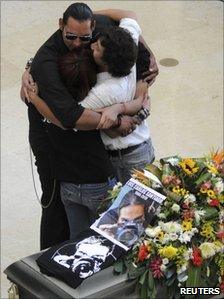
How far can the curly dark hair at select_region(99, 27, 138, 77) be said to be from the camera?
3371mm

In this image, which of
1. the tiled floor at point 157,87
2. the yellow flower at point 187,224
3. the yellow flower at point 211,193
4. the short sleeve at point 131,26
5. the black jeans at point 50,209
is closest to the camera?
the yellow flower at point 187,224

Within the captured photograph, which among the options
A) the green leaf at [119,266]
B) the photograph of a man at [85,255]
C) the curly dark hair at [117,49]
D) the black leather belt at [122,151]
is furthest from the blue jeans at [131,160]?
the green leaf at [119,266]

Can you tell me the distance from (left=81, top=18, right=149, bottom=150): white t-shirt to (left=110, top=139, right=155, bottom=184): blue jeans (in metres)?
0.05

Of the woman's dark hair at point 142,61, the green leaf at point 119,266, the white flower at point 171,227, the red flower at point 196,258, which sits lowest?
the green leaf at point 119,266

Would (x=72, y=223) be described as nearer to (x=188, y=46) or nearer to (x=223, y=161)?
(x=223, y=161)

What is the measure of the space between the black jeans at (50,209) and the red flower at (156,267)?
115 centimetres

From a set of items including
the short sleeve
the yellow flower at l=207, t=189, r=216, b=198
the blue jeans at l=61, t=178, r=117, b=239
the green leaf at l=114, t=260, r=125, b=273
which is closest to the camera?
the green leaf at l=114, t=260, r=125, b=273

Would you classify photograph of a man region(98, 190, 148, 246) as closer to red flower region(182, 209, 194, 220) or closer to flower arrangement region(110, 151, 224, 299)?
flower arrangement region(110, 151, 224, 299)

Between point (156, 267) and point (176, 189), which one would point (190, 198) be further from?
point (156, 267)

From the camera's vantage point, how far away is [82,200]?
366 centimetres

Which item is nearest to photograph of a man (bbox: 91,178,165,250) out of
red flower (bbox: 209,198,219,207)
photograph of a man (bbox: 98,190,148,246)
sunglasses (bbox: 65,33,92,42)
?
photograph of a man (bbox: 98,190,148,246)

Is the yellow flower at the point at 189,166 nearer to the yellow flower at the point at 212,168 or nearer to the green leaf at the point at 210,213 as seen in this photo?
the yellow flower at the point at 212,168

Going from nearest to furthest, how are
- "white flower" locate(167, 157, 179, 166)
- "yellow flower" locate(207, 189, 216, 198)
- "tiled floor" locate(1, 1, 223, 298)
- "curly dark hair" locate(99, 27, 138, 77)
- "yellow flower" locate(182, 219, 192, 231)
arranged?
"yellow flower" locate(182, 219, 192, 231), "yellow flower" locate(207, 189, 216, 198), "white flower" locate(167, 157, 179, 166), "curly dark hair" locate(99, 27, 138, 77), "tiled floor" locate(1, 1, 223, 298)

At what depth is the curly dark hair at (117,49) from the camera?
337 cm
